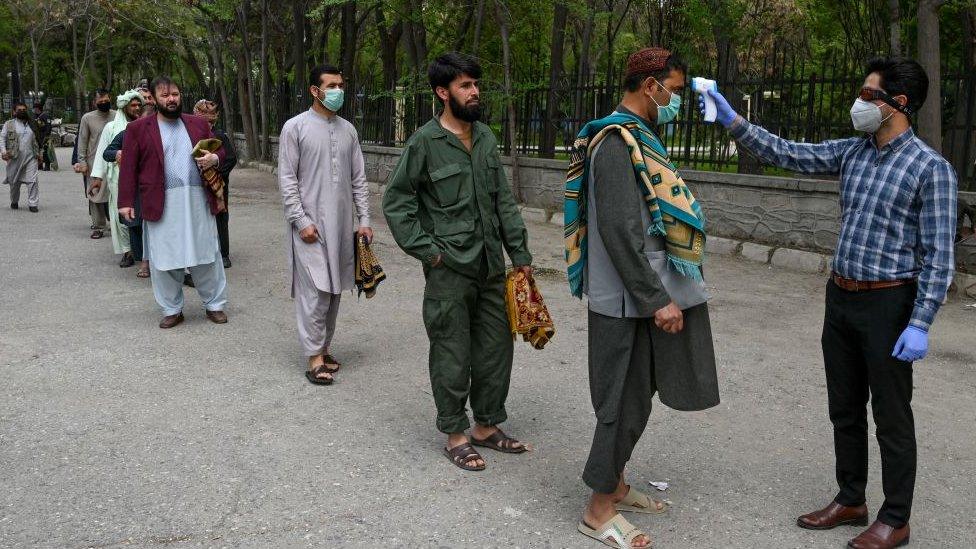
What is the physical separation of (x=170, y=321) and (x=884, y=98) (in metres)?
5.35

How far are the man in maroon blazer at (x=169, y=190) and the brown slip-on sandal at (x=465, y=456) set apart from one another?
330 cm

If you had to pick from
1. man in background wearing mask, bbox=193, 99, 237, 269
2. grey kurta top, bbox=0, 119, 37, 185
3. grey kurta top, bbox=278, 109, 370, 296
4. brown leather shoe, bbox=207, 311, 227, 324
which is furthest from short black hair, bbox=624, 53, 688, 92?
grey kurta top, bbox=0, 119, 37, 185

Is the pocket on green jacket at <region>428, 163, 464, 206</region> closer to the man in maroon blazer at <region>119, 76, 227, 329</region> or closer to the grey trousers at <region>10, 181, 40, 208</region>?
the man in maroon blazer at <region>119, 76, 227, 329</region>

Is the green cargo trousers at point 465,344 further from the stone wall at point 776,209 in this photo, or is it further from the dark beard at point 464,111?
the stone wall at point 776,209

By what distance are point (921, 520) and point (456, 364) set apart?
81.7 inches

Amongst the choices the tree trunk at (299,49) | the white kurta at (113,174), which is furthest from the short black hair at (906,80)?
the tree trunk at (299,49)

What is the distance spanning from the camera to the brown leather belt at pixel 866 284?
358 centimetres

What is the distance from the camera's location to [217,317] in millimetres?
7402

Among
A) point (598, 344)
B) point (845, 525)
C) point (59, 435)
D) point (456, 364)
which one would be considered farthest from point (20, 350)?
point (845, 525)

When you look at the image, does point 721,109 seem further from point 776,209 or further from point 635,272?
point 776,209

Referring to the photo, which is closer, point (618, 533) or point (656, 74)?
point (656, 74)

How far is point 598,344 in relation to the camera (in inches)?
147

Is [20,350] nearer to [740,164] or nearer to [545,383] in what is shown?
[545,383]

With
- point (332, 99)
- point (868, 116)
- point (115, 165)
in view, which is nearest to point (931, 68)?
point (332, 99)
